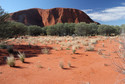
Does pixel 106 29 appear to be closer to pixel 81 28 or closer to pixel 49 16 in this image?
pixel 81 28

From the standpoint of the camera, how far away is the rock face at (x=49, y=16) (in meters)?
79.4

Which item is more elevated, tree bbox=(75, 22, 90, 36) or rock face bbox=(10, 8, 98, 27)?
rock face bbox=(10, 8, 98, 27)

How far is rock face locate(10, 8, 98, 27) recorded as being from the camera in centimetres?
7944

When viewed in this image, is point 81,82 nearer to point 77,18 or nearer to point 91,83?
point 91,83

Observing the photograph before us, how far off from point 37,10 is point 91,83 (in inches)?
3807

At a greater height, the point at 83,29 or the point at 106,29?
the point at 106,29

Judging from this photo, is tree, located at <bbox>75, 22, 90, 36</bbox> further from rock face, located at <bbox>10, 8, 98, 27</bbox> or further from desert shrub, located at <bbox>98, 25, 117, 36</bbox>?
rock face, located at <bbox>10, 8, 98, 27</bbox>

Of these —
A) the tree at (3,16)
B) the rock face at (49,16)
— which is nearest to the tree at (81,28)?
the tree at (3,16)

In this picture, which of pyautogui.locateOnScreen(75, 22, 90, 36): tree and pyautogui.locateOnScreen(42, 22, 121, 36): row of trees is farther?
pyautogui.locateOnScreen(42, 22, 121, 36): row of trees

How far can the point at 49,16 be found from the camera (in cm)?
8262

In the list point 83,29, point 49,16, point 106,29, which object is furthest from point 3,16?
point 49,16

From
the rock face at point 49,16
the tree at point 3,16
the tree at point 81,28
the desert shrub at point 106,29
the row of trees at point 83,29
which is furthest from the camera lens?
the rock face at point 49,16

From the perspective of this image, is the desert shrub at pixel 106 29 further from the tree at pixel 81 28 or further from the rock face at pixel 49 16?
the rock face at pixel 49 16

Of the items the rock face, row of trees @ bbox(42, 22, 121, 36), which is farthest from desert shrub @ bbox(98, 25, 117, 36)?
the rock face
